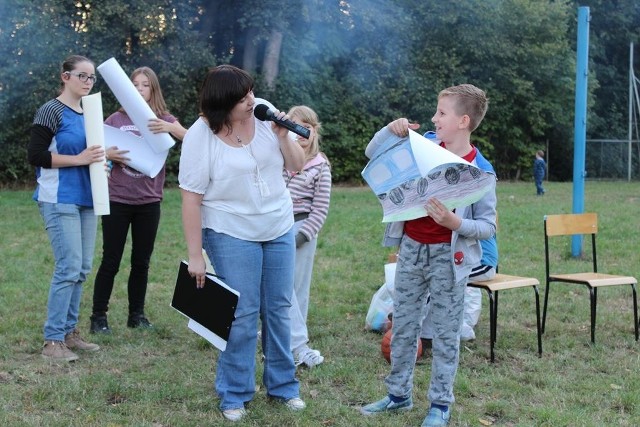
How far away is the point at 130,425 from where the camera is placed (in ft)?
12.6

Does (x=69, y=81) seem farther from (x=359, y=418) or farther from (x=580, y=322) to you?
(x=580, y=322)

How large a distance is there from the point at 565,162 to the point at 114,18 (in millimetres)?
17793

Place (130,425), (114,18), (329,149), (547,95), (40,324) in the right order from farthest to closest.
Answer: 1. (547,95)
2. (329,149)
3. (114,18)
4. (40,324)
5. (130,425)

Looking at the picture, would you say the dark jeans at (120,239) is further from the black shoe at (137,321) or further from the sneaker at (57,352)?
the sneaker at (57,352)

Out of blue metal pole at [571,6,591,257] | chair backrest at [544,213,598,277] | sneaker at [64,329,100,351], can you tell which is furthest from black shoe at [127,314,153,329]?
blue metal pole at [571,6,591,257]

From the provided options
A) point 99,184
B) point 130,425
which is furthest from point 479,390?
point 99,184

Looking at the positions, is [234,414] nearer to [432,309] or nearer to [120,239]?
[432,309]

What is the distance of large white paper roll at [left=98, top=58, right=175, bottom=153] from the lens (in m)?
5.15

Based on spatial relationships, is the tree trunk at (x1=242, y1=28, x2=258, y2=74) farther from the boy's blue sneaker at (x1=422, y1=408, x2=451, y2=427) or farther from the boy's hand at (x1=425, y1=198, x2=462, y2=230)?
the boy's blue sneaker at (x1=422, y1=408, x2=451, y2=427)

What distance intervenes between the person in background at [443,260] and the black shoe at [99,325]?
2396 millimetres

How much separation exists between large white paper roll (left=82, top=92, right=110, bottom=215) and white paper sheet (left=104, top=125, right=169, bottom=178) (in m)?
0.44

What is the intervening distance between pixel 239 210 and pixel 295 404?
1051 mm

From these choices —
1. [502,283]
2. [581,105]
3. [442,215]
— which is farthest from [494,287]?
[581,105]

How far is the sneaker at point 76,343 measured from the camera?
5215 millimetres
